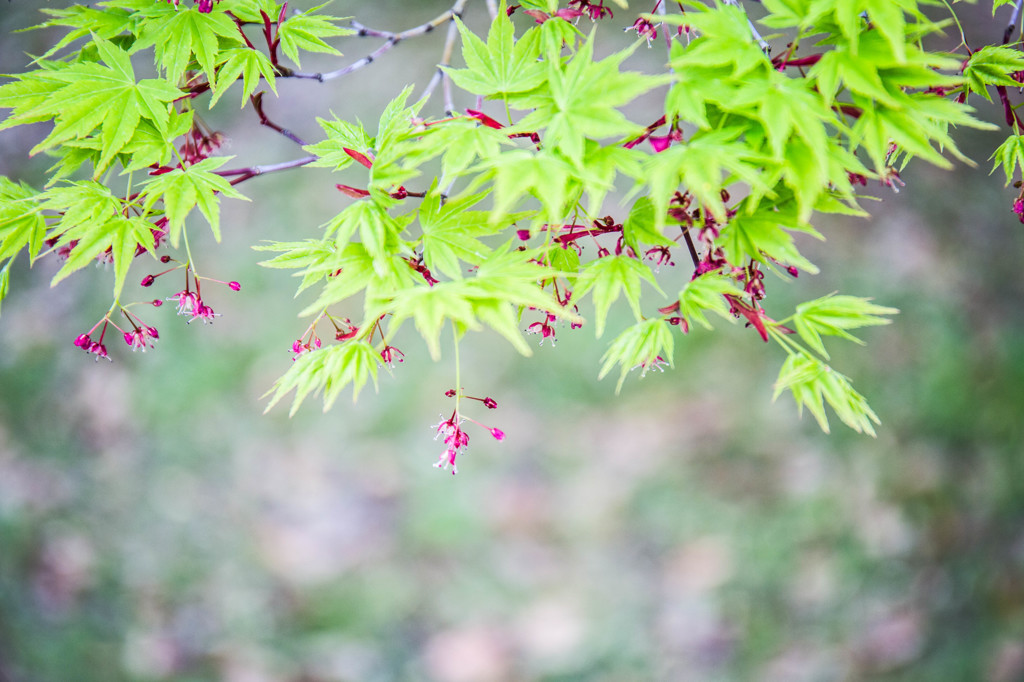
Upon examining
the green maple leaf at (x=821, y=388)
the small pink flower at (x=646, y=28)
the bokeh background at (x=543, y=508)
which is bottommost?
the bokeh background at (x=543, y=508)

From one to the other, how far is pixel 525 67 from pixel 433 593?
1831 mm

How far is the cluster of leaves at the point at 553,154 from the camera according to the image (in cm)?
75

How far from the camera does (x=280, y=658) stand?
208cm

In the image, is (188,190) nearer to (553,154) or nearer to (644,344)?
(553,154)

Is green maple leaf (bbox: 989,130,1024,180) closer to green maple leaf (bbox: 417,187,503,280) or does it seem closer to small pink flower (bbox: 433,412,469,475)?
green maple leaf (bbox: 417,187,503,280)

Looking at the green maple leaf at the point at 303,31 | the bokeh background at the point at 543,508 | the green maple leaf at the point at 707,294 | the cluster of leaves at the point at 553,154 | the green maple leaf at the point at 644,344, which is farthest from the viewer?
the bokeh background at the point at 543,508

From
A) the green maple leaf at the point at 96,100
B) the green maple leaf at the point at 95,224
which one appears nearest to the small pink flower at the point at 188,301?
the green maple leaf at the point at 95,224

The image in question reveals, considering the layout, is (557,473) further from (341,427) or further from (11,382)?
(11,382)

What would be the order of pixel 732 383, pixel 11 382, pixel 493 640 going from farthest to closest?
1. pixel 11 382
2. pixel 732 383
3. pixel 493 640

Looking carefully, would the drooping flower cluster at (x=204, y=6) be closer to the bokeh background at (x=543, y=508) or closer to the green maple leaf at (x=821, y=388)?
the green maple leaf at (x=821, y=388)

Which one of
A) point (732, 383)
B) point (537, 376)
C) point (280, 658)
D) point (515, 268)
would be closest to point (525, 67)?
point (515, 268)

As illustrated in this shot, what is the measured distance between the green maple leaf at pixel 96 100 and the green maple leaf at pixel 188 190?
76 millimetres

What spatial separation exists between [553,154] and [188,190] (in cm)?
58

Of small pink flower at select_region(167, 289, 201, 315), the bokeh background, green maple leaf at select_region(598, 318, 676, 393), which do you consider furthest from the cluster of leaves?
the bokeh background
